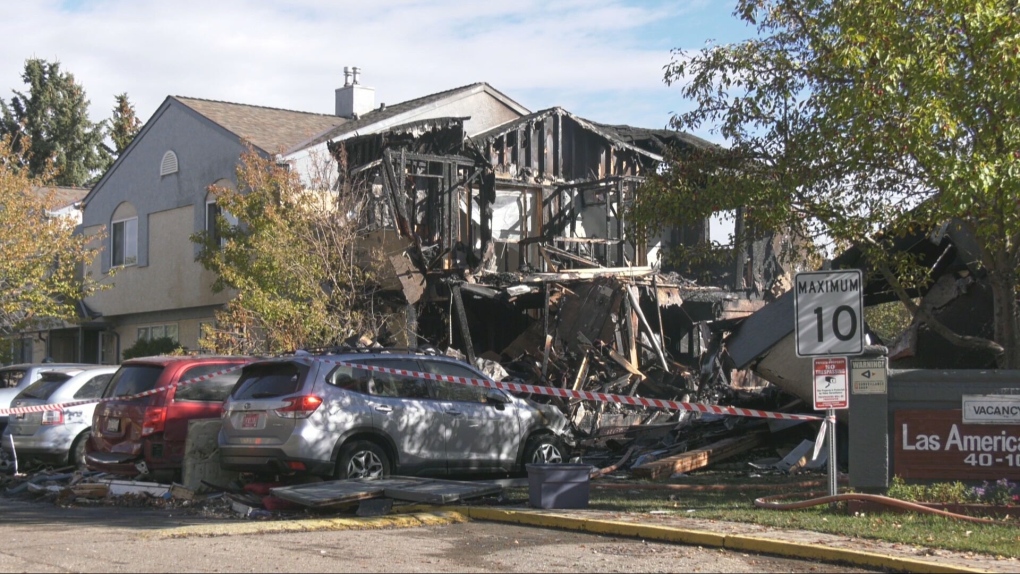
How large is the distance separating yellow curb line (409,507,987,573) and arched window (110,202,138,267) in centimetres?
2191

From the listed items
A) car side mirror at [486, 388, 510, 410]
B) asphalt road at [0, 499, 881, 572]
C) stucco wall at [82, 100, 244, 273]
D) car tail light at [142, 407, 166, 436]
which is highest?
stucco wall at [82, 100, 244, 273]

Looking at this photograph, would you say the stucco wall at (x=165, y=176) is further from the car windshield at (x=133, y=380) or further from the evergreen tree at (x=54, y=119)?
the evergreen tree at (x=54, y=119)

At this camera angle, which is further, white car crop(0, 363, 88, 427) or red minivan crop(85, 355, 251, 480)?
white car crop(0, 363, 88, 427)

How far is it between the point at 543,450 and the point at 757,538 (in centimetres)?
540

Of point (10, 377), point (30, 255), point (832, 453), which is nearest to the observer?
point (832, 453)

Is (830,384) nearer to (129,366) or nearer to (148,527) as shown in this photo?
(148,527)

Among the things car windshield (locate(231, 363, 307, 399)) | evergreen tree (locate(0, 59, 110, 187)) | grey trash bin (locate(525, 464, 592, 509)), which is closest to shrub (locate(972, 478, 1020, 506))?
grey trash bin (locate(525, 464, 592, 509))

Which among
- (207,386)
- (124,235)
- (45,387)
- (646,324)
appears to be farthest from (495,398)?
(124,235)

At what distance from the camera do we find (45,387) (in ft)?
55.7

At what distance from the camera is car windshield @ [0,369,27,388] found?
18.9m

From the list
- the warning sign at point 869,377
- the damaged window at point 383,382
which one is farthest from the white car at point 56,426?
the warning sign at point 869,377

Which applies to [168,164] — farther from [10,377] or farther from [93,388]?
[93,388]

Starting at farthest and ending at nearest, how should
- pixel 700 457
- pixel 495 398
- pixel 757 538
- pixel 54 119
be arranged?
pixel 54 119, pixel 700 457, pixel 495 398, pixel 757 538

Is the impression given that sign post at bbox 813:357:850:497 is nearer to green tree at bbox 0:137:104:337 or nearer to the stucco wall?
the stucco wall
